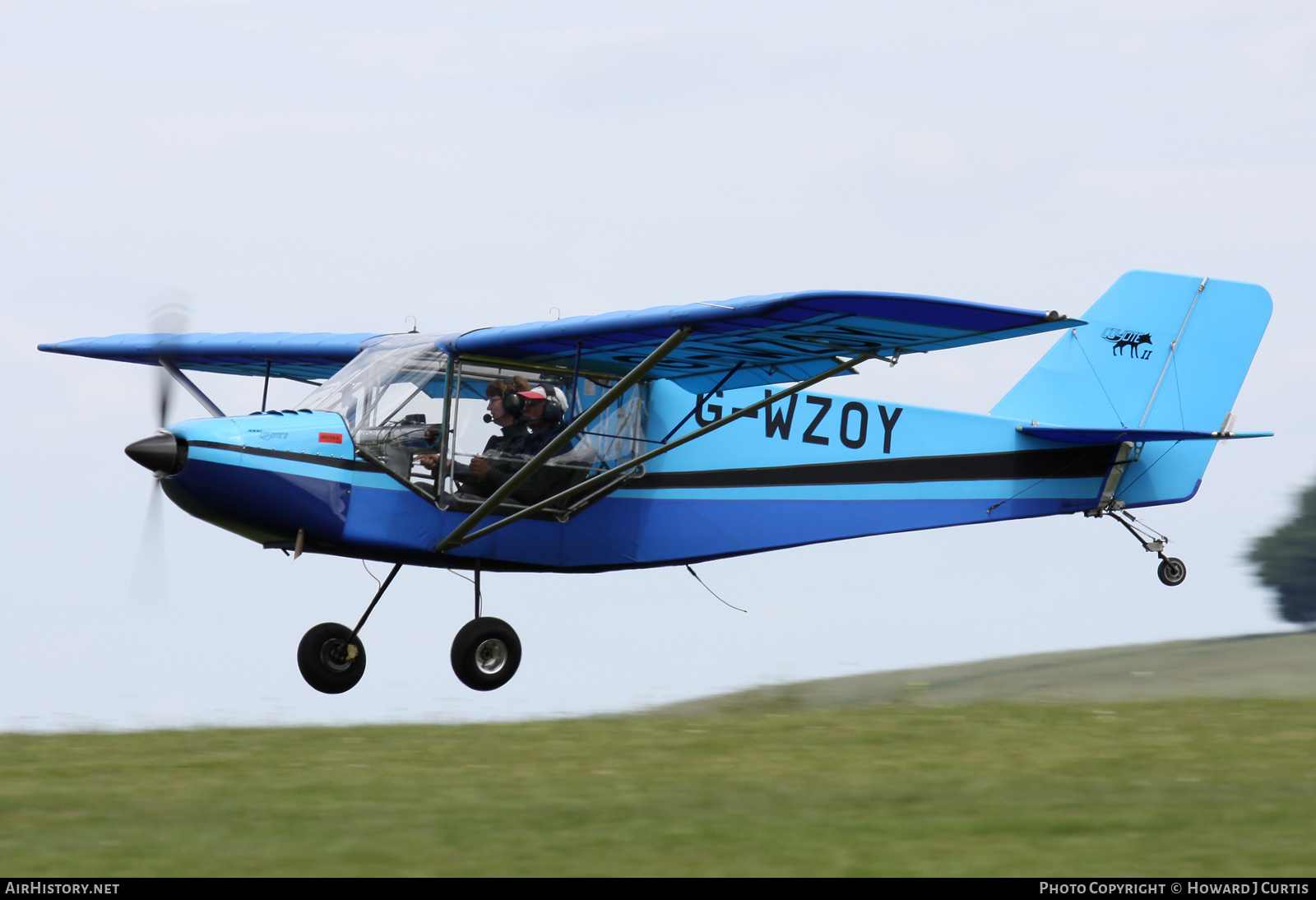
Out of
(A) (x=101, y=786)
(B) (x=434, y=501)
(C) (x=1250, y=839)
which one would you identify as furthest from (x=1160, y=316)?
(A) (x=101, y=786)

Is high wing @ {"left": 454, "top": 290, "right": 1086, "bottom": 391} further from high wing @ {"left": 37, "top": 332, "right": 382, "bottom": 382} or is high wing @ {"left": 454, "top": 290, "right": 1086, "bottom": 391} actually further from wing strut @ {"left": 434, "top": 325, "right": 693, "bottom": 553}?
high wing @ {"left": 37, "top": 332, "right": 382, "bottom": 382}

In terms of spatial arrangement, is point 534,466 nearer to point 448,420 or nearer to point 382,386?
point 448,420

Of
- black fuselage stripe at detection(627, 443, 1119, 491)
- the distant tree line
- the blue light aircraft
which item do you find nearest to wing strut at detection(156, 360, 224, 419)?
the blue light aircraft

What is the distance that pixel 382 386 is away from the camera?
41.3ft

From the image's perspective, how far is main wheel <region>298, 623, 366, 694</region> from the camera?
1273 centimetres

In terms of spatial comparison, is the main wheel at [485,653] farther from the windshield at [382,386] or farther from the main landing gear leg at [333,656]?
the windshield at [382,386]

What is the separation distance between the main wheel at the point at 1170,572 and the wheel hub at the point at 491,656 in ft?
27.4

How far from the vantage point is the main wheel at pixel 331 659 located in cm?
1273

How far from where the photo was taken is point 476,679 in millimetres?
12820

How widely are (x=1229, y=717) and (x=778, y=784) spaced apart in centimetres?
441

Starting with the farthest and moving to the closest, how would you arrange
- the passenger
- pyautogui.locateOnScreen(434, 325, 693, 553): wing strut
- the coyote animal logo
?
the coyote animal logo → the passenger → pyautogui.locateOnScreen(434, 325, 693, 553): wing strut

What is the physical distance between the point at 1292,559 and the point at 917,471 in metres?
44.6

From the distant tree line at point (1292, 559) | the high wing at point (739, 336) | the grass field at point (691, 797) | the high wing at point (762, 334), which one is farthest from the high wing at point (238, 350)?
the distant tree line at point (1292, 559)

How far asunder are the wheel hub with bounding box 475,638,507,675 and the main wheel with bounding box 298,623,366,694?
3.55ft
